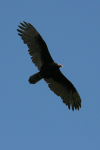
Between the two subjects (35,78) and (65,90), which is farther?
(65,90)

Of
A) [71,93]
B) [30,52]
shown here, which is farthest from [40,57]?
[71,93]

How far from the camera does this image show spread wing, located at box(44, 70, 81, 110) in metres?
14.6

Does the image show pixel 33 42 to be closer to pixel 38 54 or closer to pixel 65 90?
pixel 38 54

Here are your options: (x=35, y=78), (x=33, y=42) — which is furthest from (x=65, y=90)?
(x=33, y=42)

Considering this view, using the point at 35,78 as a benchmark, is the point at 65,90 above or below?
above

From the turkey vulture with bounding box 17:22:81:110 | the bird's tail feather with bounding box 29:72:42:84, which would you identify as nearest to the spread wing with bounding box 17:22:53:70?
the turkey vulture with bounding box 17:22:81:110

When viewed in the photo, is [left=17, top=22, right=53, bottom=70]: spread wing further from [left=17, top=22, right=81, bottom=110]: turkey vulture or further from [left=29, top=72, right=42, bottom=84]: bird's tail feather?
[left=29, top=72, right=42, bottom=84]: bird's tail feather

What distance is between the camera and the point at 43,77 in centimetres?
1412

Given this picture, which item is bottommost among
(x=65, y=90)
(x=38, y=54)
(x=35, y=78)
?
(x=35, y=78)

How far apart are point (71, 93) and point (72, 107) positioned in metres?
0.74

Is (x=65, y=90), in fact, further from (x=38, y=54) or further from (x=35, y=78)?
(x=38, y=54)

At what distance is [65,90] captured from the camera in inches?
582

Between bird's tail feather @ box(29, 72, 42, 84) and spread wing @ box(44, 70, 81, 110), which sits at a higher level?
spread wing @ box(44, 70, 81, 110)

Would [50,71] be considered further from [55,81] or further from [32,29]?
[32,29]
